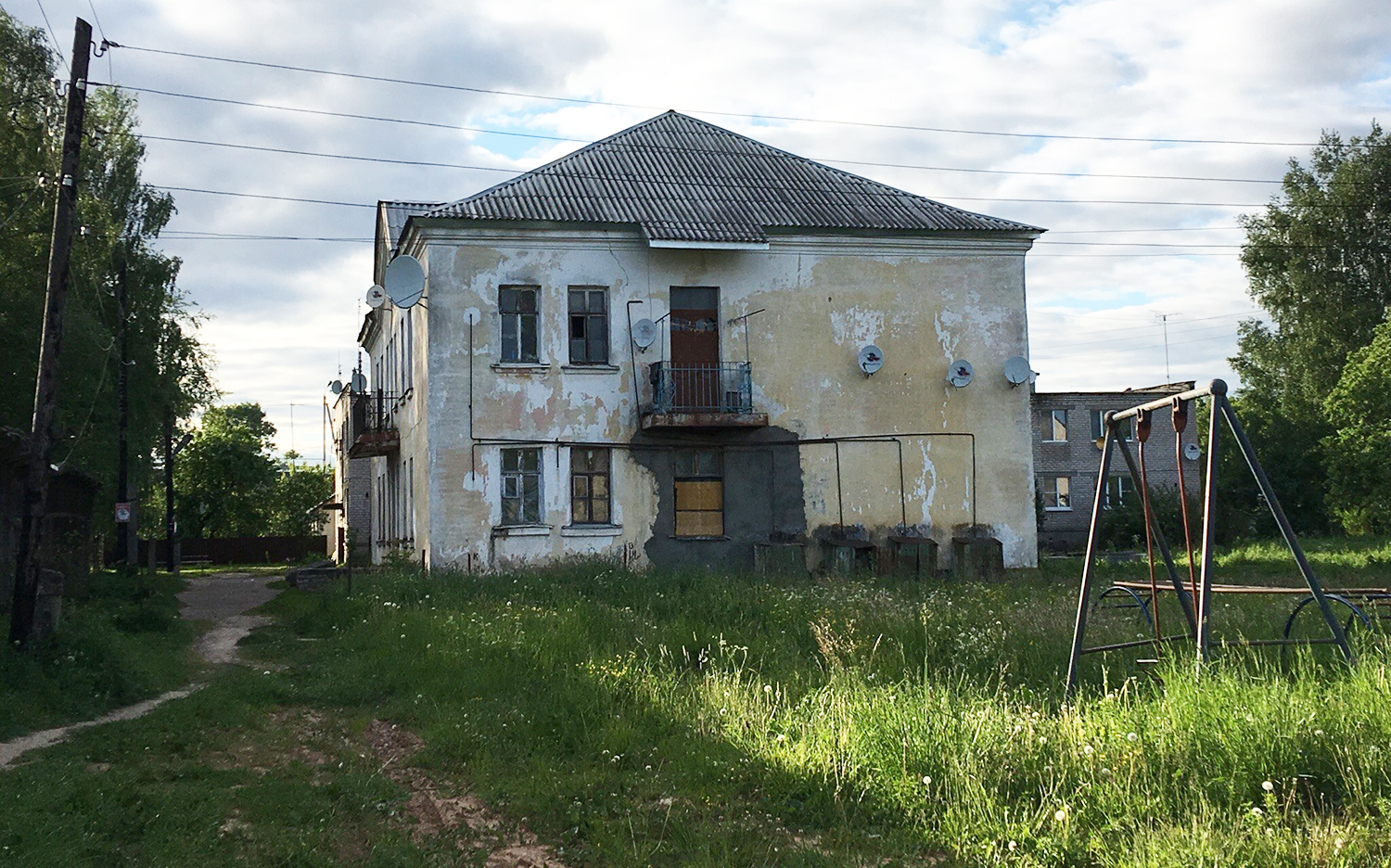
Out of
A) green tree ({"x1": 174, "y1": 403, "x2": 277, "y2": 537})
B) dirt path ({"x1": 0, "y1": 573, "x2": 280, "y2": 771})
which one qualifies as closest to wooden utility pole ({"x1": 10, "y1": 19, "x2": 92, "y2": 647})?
dirt path ({"x1": 0, "y1": 573, "x2": 280, "y2": 771})

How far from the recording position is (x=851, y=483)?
2222 centimetres

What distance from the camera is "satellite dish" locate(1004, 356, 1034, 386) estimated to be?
22734 mm

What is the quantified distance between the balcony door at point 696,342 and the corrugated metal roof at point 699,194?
4.38ft

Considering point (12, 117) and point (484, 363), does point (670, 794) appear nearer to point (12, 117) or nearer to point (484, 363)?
point (484, 363)

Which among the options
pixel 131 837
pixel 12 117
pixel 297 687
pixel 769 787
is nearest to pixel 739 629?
pixel 297 687

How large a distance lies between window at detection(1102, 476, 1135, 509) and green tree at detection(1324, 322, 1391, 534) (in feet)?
25.7

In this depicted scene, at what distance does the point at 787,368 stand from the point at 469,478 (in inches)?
252

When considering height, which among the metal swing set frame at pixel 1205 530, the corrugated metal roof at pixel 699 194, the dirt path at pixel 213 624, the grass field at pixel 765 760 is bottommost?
the dirt path at pixel 213 624

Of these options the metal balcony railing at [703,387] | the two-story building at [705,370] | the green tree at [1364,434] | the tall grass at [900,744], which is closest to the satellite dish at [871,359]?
the two-story building at [705,370]

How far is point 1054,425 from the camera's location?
45938 millimetres

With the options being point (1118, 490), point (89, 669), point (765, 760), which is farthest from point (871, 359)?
point (1118, 490)

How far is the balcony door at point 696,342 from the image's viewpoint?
2170 centimetres

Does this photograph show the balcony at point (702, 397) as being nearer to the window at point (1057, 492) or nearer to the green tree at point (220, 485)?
the window at point (1057, 492)

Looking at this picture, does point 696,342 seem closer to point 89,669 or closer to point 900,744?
point 89,669
